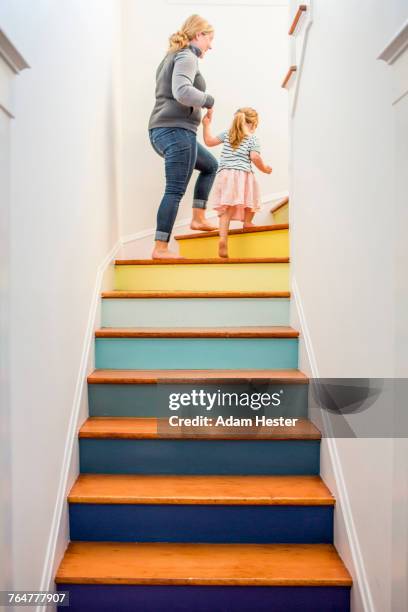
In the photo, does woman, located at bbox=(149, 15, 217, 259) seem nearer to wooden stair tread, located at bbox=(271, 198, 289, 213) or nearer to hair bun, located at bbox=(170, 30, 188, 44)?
hair bun, located at bbox=(170, 30, 188, 44)

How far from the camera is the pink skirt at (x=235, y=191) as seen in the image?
3.14 meters

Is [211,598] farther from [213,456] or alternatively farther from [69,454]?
[69,454]

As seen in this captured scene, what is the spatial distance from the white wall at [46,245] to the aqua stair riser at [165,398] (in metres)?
0.22

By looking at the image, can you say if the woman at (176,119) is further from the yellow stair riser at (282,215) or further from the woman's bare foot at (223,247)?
the yellow stair riser at (282,215)

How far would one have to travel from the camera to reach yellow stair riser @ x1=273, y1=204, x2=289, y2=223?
11.4 ft

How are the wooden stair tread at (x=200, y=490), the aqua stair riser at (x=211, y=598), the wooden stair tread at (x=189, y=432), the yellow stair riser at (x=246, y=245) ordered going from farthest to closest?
the yellow stair riser at (x=246, y=245) < the wooden stair tread at (x=189, y=432) < the wooden stair tread at (x=200, y=490) < the aqua stair riser at (x=211, y=598)

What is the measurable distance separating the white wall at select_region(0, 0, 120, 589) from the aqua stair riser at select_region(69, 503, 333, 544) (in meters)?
0.22

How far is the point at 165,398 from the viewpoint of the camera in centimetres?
207

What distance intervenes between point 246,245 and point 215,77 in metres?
1.37

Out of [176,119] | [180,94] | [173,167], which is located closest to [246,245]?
[173,167]

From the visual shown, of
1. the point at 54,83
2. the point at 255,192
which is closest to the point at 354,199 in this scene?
the point at 54,83

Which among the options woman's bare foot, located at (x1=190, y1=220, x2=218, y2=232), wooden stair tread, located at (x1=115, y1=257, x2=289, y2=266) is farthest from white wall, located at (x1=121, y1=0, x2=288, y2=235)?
wooden stair tread, located at (x1=115, y1=257, x2=289, y2=266)

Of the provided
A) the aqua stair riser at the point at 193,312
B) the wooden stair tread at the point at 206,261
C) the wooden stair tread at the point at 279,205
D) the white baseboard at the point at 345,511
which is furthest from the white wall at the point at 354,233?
the wooden stair tread at the point at 279,205

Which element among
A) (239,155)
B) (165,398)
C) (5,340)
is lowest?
(165,398)
